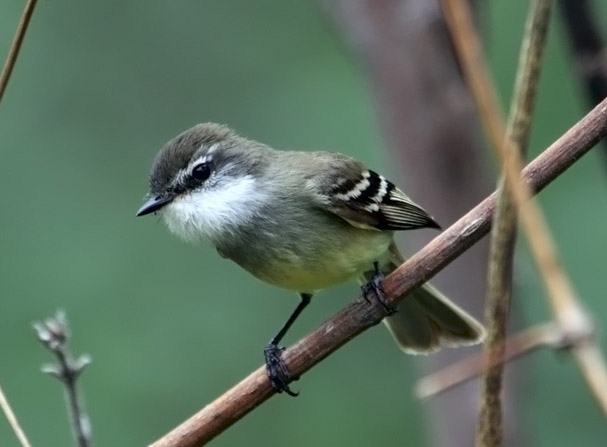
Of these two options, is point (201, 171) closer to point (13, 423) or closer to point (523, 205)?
point (13, 423)

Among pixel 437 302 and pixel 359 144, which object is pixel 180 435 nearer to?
pixel 437 302

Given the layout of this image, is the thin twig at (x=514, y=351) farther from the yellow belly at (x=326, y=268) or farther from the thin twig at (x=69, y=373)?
the yellow belly at (x=326, y=268)

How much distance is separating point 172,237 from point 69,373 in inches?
198

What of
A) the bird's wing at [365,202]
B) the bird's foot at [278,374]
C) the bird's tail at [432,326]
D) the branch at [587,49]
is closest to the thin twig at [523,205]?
the bird's foot at [278,374]

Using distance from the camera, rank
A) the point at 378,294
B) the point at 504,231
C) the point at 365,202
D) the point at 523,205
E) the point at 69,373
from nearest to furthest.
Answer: the point at 523,205
the point at 504,231
the point at 69,373
the point at 378,294
the point at 365,202

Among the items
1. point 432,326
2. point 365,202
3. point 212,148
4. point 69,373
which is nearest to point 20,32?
point 69,373

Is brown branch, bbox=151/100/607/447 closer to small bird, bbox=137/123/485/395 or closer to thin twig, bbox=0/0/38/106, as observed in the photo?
small bird, bbox=137/123/485/395

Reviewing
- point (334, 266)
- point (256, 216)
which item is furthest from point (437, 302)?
point (256, 216)

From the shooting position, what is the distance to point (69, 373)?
246cm

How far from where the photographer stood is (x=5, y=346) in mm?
6301

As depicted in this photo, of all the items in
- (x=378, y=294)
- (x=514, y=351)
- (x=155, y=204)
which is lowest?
(x=378, y=294)

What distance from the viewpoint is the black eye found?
403 centimetres

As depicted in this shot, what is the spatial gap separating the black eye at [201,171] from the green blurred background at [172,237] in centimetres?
172

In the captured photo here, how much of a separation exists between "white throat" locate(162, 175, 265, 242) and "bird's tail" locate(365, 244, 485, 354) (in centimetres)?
67
